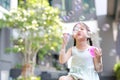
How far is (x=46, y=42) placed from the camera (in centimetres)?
573

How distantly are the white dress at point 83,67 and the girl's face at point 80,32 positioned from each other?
0.07 m

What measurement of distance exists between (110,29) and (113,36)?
0.67 ft

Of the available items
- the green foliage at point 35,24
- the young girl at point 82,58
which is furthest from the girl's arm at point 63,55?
the green foliage at point 35,24

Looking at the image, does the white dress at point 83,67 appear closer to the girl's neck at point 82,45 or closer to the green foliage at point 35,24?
the girl's neck at point 82,45

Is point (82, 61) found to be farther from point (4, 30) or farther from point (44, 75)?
point (44, 75)

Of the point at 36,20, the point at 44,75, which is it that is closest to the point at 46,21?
the point at 36,20

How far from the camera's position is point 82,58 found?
131cm

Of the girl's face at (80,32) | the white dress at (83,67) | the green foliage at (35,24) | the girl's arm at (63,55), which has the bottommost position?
the white dress at (83,67)

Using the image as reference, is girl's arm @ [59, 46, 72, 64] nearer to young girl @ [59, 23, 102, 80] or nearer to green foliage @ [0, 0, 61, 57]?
young girl @ [59, 23, 102, 80]

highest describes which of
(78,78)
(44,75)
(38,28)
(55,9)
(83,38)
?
(55,9)

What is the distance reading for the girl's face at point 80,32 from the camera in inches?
53.4

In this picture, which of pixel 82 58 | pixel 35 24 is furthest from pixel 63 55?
pixel 35 24

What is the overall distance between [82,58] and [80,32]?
0.13m


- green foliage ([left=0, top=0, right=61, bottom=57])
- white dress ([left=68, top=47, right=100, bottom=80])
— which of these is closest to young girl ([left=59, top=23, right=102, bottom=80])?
white dress ([left=68, top=47, right=100, bottom=80])
